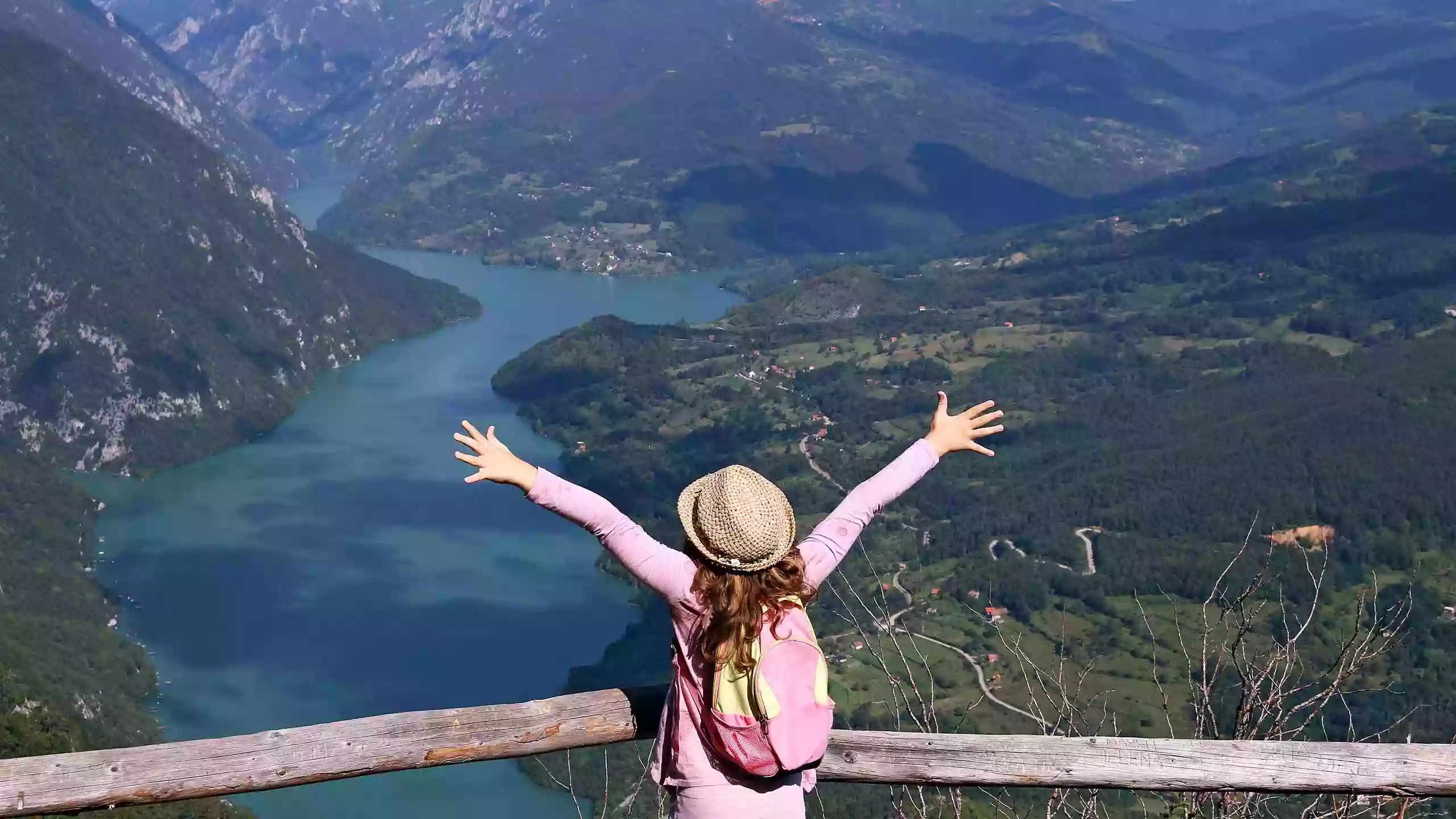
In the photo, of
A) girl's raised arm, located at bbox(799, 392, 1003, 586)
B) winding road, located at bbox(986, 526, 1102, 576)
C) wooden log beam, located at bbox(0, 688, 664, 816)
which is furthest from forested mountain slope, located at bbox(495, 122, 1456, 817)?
wooden log beam, located at bbox(0, 688, 664, 816)

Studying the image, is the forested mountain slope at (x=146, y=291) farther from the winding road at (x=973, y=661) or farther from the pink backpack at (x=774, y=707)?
the pink backpack at (x=774, y=707)

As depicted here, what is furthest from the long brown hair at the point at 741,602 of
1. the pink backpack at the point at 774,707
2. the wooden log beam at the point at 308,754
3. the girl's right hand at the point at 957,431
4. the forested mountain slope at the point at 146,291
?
the forested mountain slope at the point at 146,291

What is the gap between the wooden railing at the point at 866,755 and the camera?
5023mm

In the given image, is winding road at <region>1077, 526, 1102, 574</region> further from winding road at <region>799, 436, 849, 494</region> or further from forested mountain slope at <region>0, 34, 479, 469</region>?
forested mountain slope at <region>0, 34, 479, 469</region>

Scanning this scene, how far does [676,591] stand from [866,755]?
1.15 meters

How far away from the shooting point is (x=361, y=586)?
6731 centimetres

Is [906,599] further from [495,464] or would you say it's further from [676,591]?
[676,591]

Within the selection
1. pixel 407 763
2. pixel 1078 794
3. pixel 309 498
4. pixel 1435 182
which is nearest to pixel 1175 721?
pixel 1078 794

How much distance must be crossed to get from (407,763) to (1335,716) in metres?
37.2

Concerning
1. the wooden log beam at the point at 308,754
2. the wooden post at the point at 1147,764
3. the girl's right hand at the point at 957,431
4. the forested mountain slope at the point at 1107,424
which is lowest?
the forested mountain slope at the point at 1107,424

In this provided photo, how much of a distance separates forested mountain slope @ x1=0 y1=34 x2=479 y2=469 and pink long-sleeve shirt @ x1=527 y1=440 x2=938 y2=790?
91818mm

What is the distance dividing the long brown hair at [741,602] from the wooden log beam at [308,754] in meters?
0.84

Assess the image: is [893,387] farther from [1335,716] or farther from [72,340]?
[1335,716]

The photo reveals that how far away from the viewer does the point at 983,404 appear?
20.0ft
